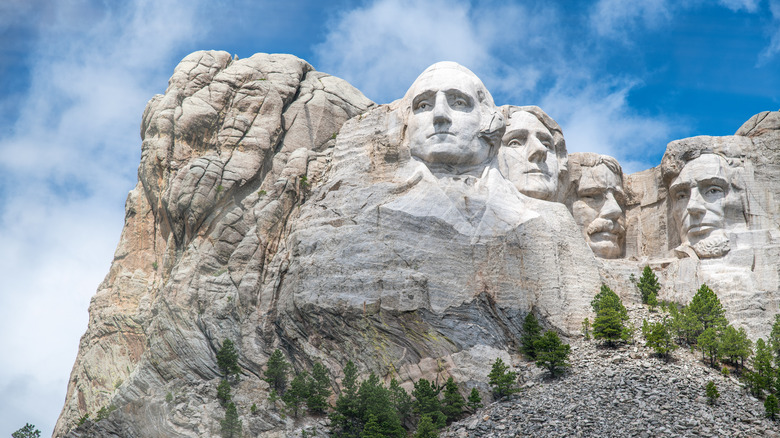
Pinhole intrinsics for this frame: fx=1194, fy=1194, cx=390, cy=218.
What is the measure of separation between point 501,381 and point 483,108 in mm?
11503

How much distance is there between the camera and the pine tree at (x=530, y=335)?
40438 mm

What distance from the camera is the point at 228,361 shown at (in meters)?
41.1

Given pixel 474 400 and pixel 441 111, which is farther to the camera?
pixel 441 111

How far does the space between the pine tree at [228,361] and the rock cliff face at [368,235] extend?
1.28 feet

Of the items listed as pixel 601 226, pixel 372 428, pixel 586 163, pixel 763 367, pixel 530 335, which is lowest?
pixel 372 428

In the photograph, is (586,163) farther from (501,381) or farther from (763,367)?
(501,381)

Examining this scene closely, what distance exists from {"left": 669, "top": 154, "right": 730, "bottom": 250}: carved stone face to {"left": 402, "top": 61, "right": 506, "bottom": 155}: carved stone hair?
780cm

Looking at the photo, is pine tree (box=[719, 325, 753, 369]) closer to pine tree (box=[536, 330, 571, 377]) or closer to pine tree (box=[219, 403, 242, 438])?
pine tree (box=[536, 330, 571, 377])

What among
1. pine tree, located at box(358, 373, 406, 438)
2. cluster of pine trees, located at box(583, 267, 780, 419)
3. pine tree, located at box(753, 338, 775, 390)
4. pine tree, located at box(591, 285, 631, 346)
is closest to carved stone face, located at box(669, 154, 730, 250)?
cluster of pine trees, located at box(583, 267, 780, 419)

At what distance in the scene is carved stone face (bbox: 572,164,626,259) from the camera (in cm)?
4806

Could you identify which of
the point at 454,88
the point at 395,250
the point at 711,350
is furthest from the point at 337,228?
the point at 711,350

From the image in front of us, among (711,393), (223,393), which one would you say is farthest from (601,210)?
(223,393)

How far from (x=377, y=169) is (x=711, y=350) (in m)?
13.6

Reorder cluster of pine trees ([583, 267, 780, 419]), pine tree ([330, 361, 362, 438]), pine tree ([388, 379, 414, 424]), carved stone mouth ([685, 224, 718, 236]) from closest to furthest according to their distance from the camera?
1. pine tree ([330, 361, 362, 438])
2. pine tree ([388, 379, 414, 424])
3. cluster of pine trees ([583, 267, 780, 419])
4. carved stone mouth ([685, 224, 718, 236])
